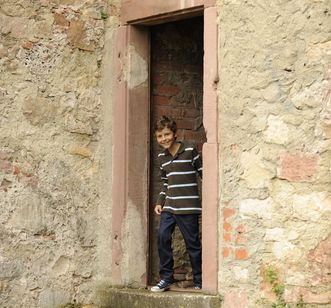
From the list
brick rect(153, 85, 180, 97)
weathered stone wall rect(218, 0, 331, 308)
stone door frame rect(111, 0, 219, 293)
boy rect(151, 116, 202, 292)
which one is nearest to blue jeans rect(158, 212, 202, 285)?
boy rect(151, 116, 202, 292)

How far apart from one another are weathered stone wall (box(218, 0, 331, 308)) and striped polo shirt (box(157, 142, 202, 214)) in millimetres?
608

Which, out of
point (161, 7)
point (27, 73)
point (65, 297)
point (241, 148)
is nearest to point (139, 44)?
point (161, 7)

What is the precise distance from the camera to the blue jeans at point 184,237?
6566 millimetres

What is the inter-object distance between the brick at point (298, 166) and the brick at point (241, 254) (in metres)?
0.58

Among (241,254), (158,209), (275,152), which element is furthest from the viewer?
(158,209)

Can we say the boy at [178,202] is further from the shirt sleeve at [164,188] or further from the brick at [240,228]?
the brick at [240,228]

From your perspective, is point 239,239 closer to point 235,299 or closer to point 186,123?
point 235,299

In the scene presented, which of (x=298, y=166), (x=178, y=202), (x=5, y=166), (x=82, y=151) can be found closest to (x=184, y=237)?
(x=178, y=202)

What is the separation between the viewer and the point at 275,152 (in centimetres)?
571

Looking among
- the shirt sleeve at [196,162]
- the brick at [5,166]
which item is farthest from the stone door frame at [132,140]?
the brick at [5,166]

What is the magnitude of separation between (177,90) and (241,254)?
6.47 ft

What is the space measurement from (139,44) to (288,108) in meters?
1.79

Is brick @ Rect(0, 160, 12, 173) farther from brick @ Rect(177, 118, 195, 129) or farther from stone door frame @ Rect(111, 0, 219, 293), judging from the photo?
brick @ Rect(177, 118, 195, 129)

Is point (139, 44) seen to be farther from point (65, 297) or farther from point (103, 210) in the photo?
point (65, 297)
